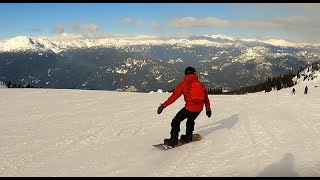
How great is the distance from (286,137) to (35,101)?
17917mm

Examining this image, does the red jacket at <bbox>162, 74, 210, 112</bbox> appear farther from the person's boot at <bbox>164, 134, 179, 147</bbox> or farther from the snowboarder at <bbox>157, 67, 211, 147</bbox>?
the person's boot at <bbox>164, 134, 179, 147</bbox>

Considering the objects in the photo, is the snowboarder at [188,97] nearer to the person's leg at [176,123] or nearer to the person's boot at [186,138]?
the person's leg at [176,123]

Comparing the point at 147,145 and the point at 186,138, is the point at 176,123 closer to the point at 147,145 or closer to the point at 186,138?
the point at 186,138

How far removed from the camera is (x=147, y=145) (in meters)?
11.1

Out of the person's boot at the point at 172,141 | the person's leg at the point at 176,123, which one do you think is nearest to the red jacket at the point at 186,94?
the person's leg at the point at 176,123

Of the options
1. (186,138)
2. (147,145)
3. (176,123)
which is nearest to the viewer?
(176,123)

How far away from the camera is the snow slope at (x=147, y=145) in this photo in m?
8.15

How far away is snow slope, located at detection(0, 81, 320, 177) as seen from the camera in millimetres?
8148

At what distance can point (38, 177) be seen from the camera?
7.64m

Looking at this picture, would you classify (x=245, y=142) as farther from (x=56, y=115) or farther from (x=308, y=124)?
(x=56, y=115)

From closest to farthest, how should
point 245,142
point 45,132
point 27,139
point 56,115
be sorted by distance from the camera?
1. point 245,142
2. point 27,139
3. point 45,132
4. point 56,115

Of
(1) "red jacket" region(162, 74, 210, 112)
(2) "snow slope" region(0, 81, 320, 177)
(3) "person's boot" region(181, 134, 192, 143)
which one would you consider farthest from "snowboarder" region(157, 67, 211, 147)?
(2) "snow slope" region(0, 81, 320, 177)

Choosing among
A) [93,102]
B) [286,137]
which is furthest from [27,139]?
[93,102]

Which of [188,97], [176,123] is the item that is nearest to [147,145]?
[176,123]
